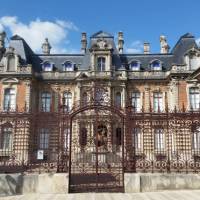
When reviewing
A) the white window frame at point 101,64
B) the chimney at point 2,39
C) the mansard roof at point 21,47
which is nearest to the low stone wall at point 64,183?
the white window frame at point 101,64

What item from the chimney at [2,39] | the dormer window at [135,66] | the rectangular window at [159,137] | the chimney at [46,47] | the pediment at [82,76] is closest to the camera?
the rectangular window at [159,137]

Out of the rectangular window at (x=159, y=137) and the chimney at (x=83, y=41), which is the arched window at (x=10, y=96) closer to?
the chimney at (x=83, y=41)

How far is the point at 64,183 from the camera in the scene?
11.1m

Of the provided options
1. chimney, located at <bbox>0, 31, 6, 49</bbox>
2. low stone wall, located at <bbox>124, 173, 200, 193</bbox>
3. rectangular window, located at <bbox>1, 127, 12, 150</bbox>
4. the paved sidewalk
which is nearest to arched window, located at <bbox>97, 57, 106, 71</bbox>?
chimney, located at <bbox>0, 31, 6, 49</bbox>

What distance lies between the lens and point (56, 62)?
33656 millimetres

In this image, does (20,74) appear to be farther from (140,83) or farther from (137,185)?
(137,185)

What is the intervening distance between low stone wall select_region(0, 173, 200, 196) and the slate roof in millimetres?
20823

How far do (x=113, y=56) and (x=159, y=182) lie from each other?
2242 cm

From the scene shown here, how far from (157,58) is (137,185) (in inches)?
944

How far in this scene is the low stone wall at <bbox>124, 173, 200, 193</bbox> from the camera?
1129cm

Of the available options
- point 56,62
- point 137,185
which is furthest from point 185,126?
point 56,62

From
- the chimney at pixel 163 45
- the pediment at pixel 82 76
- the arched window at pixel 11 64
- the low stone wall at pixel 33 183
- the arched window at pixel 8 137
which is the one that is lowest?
the low stone wall at pixel 33 183

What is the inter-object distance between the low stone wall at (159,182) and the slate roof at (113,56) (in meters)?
20.8

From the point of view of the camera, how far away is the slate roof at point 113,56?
32034 millimetres
